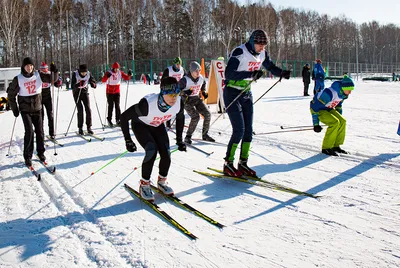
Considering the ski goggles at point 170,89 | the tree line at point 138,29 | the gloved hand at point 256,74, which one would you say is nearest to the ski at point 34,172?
the ski goggles at point 170,89

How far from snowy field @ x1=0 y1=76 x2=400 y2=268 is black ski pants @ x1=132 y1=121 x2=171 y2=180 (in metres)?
0.42

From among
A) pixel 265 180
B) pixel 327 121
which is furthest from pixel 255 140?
pixel 265 180

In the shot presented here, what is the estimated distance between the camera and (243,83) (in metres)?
4.75

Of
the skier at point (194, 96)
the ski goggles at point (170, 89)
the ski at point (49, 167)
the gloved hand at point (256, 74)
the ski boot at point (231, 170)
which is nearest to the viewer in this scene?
the ski goggles at point (170, 89)

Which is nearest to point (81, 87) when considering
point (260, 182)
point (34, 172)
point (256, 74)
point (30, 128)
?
point (30, 128)

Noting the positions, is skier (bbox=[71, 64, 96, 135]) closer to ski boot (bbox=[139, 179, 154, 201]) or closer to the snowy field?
the snowy field

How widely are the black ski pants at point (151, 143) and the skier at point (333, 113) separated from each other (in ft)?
10.2

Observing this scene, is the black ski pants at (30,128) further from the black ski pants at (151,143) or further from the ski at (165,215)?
the black ski pants at (151,143)

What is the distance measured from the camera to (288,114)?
1145cm

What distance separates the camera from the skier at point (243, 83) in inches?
180

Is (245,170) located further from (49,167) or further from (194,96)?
(49,167)

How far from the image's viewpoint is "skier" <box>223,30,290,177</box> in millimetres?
4566

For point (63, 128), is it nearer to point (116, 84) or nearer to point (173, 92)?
point (116, 84)

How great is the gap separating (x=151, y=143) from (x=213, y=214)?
40.4 inches
